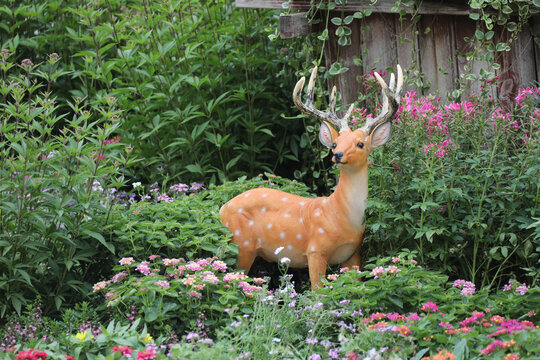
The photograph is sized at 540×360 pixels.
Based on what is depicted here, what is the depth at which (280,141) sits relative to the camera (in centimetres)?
659

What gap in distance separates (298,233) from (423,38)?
6.20 ft

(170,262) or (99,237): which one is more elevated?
(99,237)

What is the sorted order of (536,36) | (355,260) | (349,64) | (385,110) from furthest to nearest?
(349,64)
(536,36)
(355,260)
(385,110)

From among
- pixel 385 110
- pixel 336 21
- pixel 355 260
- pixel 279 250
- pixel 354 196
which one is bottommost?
pixel 355 260

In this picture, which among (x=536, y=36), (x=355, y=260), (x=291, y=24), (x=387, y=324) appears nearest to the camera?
(x=387, y=324)

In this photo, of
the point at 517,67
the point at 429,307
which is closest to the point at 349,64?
the point at 517,67

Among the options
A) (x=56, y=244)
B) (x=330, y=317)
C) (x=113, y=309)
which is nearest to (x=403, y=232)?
Result: (x=330, y=317)

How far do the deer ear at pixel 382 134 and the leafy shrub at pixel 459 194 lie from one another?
15 cm

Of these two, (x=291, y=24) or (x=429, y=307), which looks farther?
(x=291, y=24)

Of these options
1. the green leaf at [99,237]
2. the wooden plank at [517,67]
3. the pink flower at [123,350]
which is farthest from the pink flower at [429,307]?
the wooden plank at [517,67]

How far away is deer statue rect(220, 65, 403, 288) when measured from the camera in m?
4.56

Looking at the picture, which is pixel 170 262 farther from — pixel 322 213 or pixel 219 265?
pixel 322 213

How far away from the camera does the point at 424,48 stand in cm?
565

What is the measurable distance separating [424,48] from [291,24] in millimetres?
982
